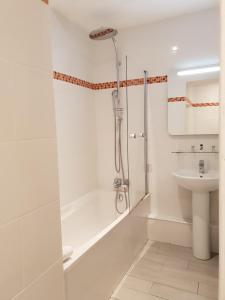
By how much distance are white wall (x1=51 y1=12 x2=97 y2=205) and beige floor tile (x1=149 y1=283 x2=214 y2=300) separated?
45.3 inches

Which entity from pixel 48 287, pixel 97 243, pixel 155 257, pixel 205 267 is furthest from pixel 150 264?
pixel 48 287

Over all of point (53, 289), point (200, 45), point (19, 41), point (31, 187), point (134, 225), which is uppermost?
point (200, 45)

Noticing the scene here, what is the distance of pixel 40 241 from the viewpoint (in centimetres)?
97

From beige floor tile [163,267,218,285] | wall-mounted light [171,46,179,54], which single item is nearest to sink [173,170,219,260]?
beige floor tile [163,267,218,285]

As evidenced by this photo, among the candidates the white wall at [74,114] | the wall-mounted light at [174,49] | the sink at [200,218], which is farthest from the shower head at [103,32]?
the sink at [200,218]

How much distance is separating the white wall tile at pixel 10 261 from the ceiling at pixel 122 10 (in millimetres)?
2018

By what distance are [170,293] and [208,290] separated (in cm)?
31

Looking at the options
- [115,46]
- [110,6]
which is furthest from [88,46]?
[110,6]

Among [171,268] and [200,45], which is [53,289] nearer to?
[171,268]

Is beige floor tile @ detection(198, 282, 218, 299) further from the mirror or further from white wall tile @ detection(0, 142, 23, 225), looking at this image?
white wall tile @ detection(0, 142, 23, 225)

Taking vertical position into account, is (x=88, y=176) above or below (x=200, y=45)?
below

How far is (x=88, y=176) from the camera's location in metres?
2.78

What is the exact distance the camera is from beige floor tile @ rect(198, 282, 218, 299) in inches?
70.2

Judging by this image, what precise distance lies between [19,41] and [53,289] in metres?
1.08
